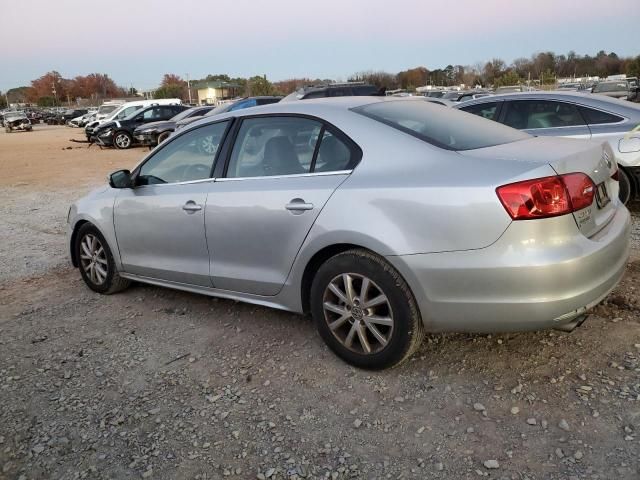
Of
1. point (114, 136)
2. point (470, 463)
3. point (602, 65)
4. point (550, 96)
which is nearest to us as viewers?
point (470, 463)

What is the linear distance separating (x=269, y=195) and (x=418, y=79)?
311ft

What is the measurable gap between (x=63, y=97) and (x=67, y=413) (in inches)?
5373

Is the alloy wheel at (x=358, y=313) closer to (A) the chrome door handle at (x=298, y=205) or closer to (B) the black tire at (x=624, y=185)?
(A) the chrome door handle at (x=298, y=205)

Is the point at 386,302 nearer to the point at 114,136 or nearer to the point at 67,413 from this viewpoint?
the point at 67,413

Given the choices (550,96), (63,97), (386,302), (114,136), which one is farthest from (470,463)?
(63,97)

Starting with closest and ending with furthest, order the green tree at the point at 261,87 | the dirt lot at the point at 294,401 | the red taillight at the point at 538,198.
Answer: the dirt lot at the point at 294,401, the red taillight at the point at 538,198, the green tree at the point at 261,87

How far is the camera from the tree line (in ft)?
224

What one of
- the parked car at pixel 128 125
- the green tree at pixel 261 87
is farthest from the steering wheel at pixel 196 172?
the green tree at pixel 261 87

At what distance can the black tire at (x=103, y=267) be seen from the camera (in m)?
5.04

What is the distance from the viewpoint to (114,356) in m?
3.95

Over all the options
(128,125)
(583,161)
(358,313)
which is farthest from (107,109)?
(583,161)

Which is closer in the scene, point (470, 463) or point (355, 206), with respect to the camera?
point (470, 463)

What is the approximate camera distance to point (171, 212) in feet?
14.1

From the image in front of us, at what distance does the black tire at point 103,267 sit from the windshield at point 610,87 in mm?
25136
